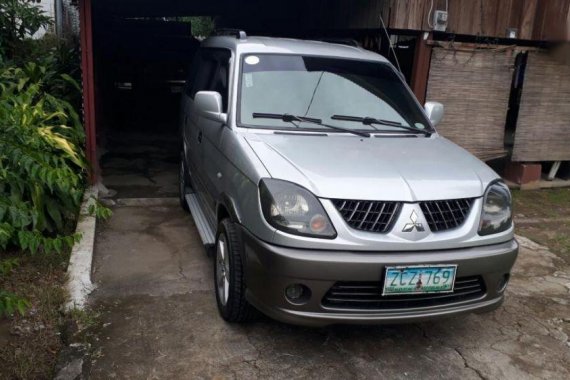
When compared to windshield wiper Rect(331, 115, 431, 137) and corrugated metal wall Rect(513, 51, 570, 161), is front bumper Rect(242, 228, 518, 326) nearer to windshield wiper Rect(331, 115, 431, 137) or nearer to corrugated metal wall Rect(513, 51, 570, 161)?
windshield wiper Rect(331, 115, 431, 137)

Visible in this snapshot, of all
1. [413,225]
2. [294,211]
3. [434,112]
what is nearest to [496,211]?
[413,225]

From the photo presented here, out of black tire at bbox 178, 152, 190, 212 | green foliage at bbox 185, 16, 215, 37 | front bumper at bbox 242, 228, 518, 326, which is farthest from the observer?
green foliage at bbox 185, 16, 215, 37

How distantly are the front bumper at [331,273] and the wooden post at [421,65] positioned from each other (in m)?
3.89

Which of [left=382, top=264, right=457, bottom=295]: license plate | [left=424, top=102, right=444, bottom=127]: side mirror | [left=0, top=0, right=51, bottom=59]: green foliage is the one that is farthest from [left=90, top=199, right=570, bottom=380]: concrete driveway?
[left=0, top=0, right=51, bottom=59]: green foliage

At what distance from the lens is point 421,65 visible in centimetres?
668

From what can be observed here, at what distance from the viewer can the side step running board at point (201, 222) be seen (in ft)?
13.9

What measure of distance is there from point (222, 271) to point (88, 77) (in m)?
3.56

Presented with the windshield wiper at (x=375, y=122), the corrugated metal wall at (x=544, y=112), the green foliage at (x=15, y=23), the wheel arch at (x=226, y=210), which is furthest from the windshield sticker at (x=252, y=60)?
the green foliage at (x=15, y=23)

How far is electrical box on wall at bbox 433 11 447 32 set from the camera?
21.1 feet

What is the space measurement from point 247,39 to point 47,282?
2.53 m

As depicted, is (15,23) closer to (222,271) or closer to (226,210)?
(226,210)

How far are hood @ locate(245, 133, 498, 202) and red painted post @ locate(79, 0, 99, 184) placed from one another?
128 inches

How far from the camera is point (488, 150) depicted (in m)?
7.23

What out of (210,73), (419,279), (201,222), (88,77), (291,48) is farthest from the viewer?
(88,77)
